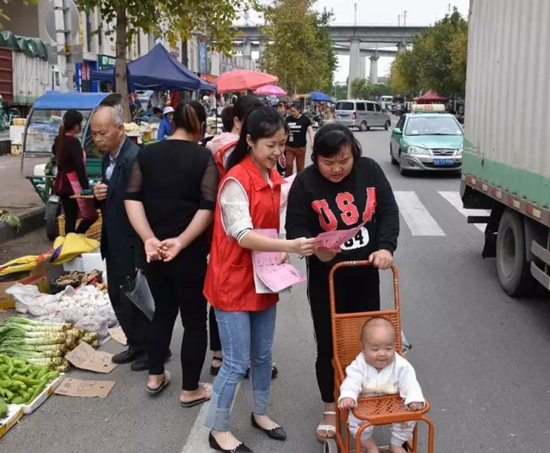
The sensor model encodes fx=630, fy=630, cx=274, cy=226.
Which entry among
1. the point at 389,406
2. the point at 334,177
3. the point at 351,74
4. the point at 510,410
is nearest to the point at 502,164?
the point at 510,410

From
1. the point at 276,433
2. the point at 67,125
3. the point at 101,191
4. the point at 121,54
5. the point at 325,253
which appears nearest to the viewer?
the point at 325,253

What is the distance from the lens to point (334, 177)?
3.13 m

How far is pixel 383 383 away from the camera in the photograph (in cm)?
293

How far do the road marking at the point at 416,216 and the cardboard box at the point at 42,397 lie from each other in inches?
243

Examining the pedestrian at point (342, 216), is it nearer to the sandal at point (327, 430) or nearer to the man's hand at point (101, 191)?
the sandal at point (327, 430)

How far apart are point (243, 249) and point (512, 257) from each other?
13.6 feet

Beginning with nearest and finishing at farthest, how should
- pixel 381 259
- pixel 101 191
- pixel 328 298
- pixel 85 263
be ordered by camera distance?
pixel 381 259 → pixel 328 298 → pixel 101 191 → pixel 85 263

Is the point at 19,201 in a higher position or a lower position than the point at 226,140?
lower

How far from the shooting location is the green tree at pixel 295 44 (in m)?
40.7

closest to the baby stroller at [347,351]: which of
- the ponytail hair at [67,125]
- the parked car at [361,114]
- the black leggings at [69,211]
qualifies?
the ponytail hair at [67,125]

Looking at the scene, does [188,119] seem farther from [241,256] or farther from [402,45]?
[402,45]

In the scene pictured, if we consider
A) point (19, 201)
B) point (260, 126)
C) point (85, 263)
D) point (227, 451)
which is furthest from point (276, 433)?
point (19, 201)

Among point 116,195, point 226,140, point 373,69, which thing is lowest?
point 116,195

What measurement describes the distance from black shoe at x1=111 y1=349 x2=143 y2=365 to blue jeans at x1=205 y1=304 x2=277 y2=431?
4.77ft
